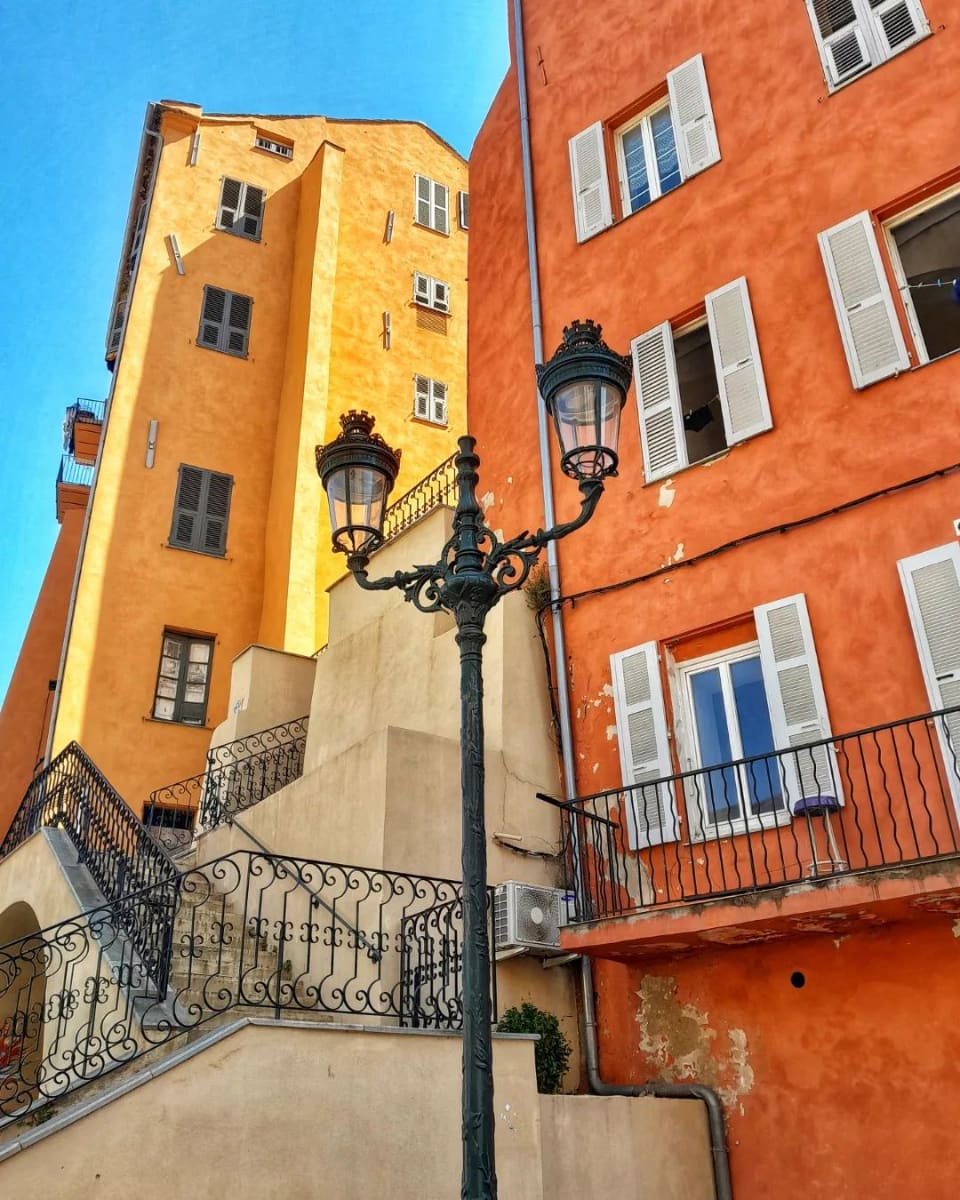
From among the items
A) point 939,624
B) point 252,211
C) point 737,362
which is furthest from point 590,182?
point 252,211

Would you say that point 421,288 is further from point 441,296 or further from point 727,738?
point 727,738

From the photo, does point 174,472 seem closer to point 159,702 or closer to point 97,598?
point 97,598

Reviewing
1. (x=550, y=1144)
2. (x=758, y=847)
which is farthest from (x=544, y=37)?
(x=550, y=1144)

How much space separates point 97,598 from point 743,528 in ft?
38.7

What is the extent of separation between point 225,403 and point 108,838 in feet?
38.8

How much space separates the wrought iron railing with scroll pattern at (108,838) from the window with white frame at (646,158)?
8.83m

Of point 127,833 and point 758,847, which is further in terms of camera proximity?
point 127,833

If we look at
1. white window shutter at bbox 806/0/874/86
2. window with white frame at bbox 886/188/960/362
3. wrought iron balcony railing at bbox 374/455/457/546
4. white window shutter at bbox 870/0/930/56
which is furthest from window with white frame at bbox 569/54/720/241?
wrought iron balcony railing at bbox 374/455/457/546

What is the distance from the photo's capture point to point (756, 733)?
956 centimetres

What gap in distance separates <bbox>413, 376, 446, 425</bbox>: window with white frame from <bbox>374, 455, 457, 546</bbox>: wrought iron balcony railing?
5.39 meters

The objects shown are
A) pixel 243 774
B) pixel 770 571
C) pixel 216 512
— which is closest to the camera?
pixel 770 571

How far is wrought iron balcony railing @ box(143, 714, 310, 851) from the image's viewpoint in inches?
582

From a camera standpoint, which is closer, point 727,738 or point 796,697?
point 796,697

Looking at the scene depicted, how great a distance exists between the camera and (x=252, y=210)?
74.0 feet
